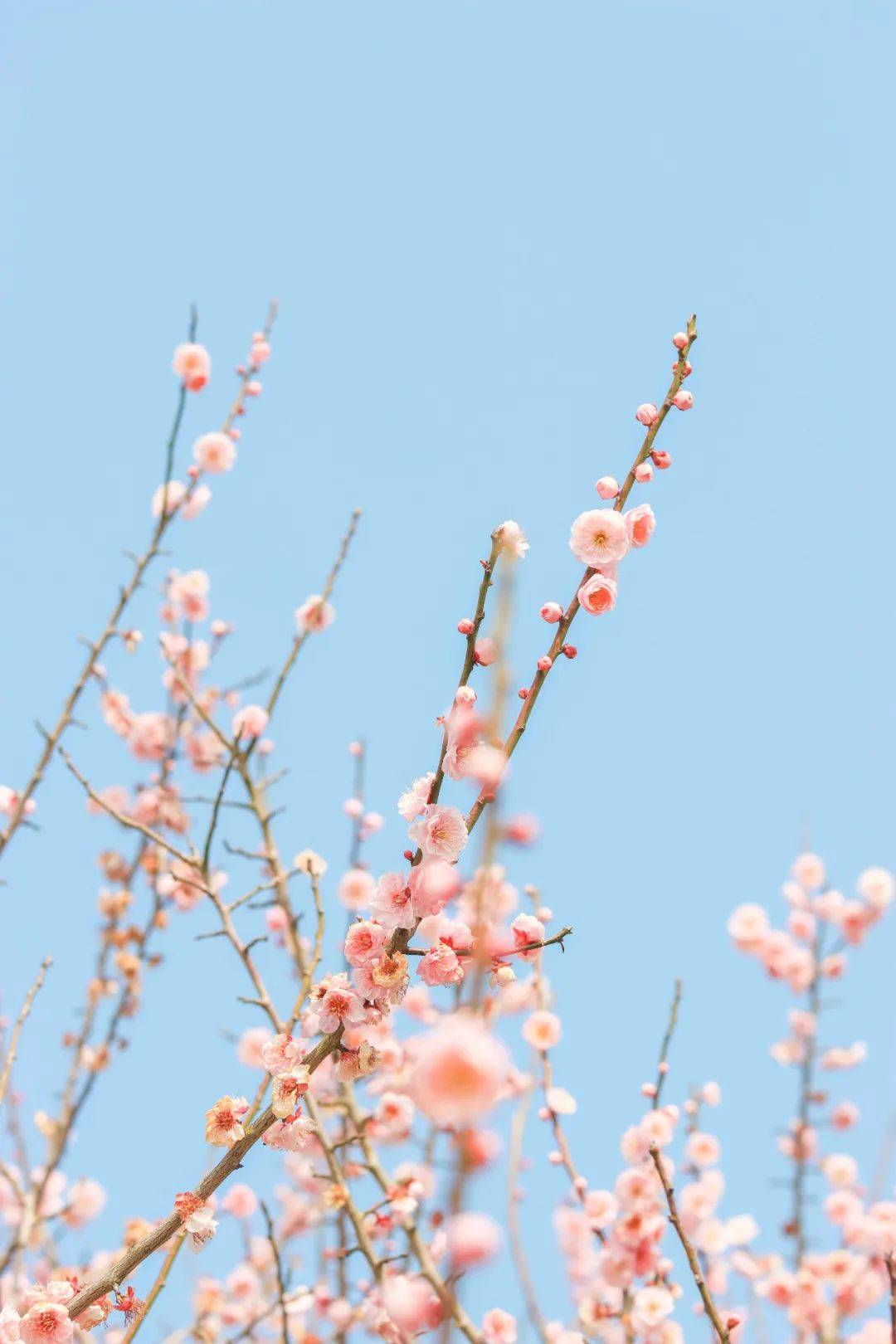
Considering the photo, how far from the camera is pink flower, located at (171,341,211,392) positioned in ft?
19.2

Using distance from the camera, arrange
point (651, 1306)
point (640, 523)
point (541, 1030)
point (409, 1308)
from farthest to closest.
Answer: point (541, 1030)
point (651, 1306)
point (640, 523)
point (409, 1308)

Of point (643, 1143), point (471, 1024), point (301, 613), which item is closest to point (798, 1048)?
point (643, 1143)

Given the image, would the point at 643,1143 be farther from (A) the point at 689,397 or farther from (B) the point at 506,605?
(B) the point at 506,605

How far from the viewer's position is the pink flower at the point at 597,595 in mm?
2389

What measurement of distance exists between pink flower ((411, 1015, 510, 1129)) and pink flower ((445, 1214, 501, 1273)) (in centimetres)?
10

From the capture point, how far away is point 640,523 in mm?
2508

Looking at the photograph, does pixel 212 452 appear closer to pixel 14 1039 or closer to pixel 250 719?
pixel 250 719

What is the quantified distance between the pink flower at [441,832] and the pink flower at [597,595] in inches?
23.1

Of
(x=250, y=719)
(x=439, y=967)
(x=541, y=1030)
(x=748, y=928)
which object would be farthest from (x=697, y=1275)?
(x=748, y=928)

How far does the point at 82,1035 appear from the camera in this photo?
4.92m

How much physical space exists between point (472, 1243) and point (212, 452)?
5.92 m

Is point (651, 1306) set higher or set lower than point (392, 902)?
lower

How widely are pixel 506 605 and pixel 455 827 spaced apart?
43.2 inches

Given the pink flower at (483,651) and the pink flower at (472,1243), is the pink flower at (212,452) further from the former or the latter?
the pink flower at (472,1243)
